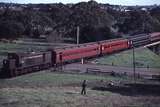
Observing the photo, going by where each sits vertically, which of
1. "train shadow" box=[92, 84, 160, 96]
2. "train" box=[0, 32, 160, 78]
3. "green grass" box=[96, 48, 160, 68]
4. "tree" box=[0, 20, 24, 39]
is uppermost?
"tree" box=[0, 20, 24, 39]

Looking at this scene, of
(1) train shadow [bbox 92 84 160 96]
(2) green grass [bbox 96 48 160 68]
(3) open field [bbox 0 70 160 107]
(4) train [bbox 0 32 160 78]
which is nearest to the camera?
(3) open field [bbox 0 70 160 107]

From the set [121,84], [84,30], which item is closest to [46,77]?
[121,84]

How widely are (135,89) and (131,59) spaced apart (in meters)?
26.4

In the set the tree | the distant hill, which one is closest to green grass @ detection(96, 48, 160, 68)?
the distant hill

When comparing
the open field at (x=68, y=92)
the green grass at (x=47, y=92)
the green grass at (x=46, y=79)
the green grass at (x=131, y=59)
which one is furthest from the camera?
the green grass at (x=131, y=59)

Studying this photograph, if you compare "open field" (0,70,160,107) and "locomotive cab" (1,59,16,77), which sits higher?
"locomotive cab" (1,59,16,77)

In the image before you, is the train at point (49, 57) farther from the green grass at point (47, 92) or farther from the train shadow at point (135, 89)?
the train shadow at point (135, 89)

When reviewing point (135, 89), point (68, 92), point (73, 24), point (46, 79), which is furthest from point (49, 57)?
point (73, 24)

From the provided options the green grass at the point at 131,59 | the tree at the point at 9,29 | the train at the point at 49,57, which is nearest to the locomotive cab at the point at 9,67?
the train at the point at 49,57

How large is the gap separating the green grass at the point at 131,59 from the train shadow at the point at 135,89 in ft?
60.1

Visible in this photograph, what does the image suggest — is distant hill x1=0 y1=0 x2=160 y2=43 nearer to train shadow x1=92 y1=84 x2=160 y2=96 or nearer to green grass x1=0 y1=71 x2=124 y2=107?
green grass x1=0 y1=71 x2=124 y2=107

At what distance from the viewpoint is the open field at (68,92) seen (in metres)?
21.9

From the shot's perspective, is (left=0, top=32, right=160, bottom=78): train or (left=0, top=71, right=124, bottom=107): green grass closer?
(left=0, top=71, right=124, bottom=107): green grass

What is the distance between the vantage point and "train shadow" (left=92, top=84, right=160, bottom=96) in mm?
30420
